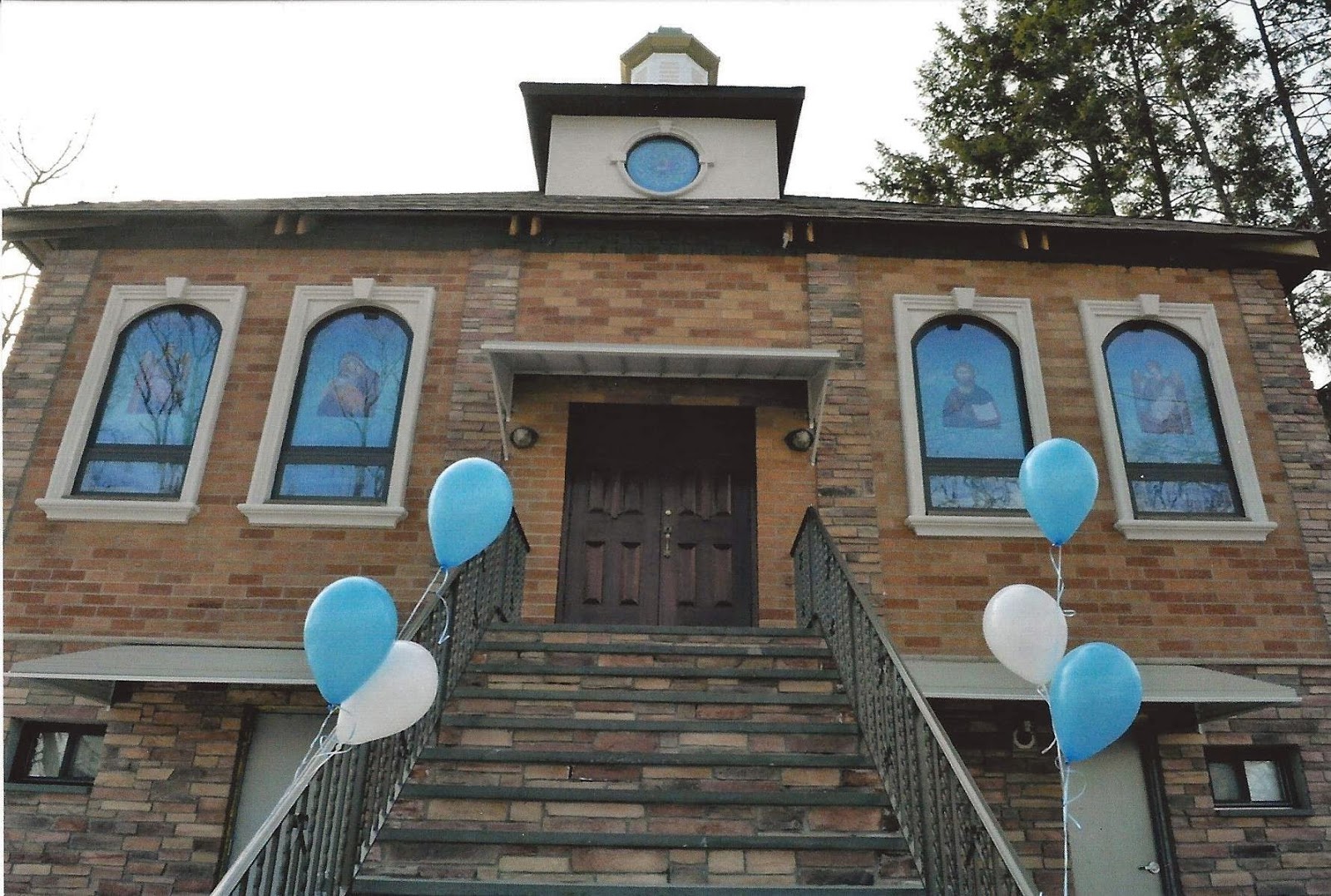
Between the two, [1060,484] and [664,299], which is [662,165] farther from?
[1060,484]

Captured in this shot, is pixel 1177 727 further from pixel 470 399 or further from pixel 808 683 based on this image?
pixel 470 399

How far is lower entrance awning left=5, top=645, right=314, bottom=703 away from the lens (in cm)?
532

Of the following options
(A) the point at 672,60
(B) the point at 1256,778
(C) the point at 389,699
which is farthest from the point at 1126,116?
(C) the point at 389,699

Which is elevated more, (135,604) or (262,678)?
(135,604)

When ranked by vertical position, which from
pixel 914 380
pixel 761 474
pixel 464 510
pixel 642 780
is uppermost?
pixel 914 380

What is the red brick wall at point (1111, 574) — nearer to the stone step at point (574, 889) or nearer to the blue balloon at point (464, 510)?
the stone step at point (574, 889)

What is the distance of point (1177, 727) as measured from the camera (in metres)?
6.09

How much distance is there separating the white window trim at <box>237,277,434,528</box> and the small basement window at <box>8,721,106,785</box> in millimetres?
1913

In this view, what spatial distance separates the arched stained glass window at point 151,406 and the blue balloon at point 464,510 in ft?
12.0

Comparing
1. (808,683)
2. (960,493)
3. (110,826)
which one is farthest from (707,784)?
(110,826)

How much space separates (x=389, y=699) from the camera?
11.6 feet

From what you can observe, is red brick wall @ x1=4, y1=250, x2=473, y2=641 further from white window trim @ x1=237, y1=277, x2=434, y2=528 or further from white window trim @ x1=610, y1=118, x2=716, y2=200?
→ white window trim @ x1=610, y1=118, x2=716, y2=200

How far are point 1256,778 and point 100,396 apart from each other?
31.4 ft

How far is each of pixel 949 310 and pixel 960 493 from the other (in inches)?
66.0
